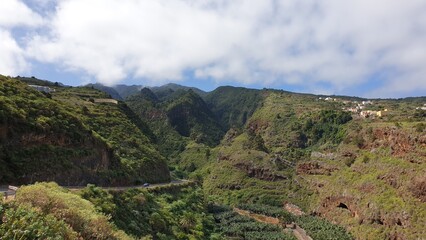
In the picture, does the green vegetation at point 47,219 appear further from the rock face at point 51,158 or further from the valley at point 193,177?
the rock face at point 51,158

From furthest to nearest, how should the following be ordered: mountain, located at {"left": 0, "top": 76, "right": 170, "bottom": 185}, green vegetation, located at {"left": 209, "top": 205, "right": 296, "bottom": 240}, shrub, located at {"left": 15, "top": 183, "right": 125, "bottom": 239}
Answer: green vegetation, located at {"left": 209, "top": 205, "right": 296, "bottom": 240}
mountain, located at {"left": 0, "top": 76, "right": 170, "bottom": 185}
shrub, located at {"left": 15, "top": 183, "right": 125, "bottom": 239}

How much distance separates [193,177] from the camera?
359 feet

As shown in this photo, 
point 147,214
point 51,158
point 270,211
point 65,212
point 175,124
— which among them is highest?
point 175,124

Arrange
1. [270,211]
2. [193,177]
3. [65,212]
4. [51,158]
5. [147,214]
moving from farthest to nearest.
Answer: [193,177] → [270,211] → [147,214] → [51,158] → [65,212]

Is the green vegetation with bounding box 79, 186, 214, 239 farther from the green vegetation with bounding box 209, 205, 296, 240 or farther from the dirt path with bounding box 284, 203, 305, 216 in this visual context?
the dirt path with bounding box 284, 203, 305, 216

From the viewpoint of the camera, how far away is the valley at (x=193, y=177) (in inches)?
1064

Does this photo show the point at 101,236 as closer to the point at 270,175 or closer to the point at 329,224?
the point at 329,224

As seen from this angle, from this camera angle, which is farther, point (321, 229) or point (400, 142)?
point (400, 142)

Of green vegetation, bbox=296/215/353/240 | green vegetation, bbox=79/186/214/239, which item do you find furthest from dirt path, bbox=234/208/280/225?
green vegetation, bbox=79/186/214/239

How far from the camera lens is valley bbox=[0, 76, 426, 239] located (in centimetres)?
2702

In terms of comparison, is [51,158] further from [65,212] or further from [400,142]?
[400,142]

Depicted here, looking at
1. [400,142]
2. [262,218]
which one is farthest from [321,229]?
[400,142]

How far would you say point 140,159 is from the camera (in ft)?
207

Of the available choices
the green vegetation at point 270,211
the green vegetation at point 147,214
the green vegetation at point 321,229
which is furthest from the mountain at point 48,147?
the green vegetation at point 270,211
